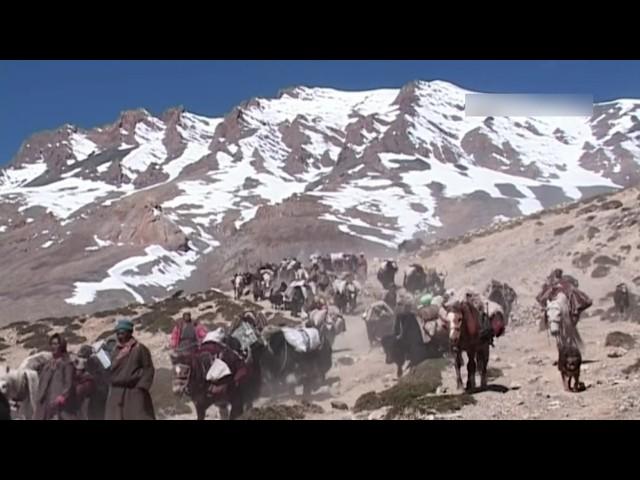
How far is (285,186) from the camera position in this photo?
60656mm

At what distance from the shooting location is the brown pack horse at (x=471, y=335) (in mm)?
10078

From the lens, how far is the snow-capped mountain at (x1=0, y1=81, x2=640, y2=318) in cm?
3088

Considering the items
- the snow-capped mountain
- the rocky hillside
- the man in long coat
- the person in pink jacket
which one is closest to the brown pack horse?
the rocky hillside

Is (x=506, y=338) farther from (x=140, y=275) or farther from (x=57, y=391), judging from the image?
(x=140, y=275)

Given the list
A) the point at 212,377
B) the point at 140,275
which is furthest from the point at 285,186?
the point at 212,377

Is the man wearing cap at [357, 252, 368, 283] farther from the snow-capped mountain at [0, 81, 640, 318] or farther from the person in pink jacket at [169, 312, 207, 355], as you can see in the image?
the person in pink jacket at [169, 312, 207, 355]

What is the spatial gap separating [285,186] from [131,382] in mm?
52494

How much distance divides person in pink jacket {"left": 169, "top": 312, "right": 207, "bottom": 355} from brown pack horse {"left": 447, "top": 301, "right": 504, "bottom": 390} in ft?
10.6

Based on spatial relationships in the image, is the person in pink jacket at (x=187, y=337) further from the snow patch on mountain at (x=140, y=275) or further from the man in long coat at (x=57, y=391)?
the snow patch on mountain at (x=140, y=275)

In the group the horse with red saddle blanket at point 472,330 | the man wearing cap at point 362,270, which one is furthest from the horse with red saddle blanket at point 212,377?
the man wearing cap at point 362,270

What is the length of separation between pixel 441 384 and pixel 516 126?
4029 cm

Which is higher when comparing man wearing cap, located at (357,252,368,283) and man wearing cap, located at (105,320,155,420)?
man wearing cap, located at (357,252,368,283)
